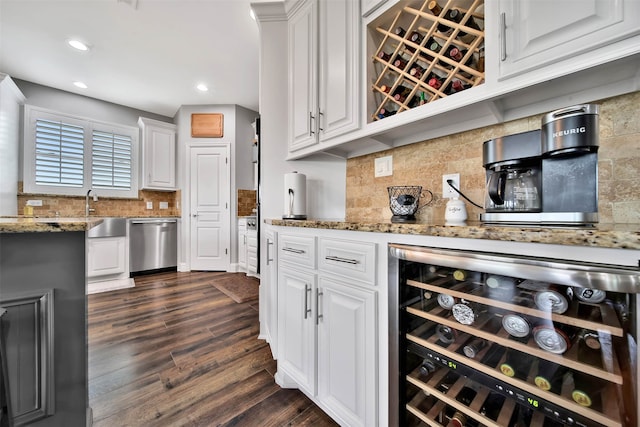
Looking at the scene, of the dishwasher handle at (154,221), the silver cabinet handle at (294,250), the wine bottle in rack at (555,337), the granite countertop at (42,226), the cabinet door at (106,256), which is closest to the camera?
the wine bottle in rack at (555,337)

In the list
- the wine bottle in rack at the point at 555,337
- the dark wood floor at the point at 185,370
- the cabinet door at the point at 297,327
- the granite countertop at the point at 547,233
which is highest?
the granite countertop at the point at 547,233

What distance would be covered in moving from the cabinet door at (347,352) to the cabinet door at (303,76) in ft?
3.19

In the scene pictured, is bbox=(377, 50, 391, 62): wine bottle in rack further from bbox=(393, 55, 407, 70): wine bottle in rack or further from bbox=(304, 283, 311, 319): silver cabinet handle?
bbox=(304, 283, 311, 319): silver cabinet handle

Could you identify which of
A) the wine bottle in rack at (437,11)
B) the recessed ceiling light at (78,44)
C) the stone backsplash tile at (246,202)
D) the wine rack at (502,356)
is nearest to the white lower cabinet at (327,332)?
the wine rack at (502,356)

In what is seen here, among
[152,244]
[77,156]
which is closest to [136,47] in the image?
[77,156]

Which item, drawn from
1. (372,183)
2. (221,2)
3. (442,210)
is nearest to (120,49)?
(221,2)

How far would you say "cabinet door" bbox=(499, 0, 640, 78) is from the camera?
0.64 metres

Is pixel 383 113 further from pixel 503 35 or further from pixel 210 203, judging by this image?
pixel 210 203

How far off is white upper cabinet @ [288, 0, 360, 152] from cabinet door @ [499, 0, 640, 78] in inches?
25.9

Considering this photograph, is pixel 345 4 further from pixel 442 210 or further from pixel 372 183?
pixel 442 210

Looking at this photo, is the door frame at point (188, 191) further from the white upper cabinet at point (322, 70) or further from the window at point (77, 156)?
the white upper cabinet at point (322, 70)

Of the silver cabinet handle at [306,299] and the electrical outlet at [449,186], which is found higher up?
the electrical outlet at [449,186]

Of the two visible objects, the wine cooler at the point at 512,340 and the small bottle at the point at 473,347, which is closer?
the wine cooler at the point at 512,340

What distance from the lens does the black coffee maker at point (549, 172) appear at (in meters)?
0.65
